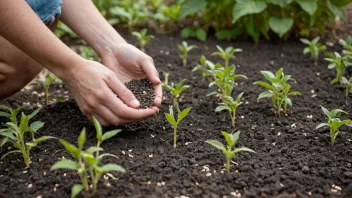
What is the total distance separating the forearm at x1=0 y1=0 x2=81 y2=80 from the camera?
92.4 inches

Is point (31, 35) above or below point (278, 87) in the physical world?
above

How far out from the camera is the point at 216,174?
2.29m

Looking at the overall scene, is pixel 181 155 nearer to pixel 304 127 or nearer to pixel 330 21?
pixel 304 127

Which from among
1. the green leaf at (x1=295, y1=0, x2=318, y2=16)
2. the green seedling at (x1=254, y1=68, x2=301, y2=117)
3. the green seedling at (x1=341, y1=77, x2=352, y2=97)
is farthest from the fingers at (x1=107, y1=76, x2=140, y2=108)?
the green leaf at (x1=295, y1=0, x2=318, y2=16)

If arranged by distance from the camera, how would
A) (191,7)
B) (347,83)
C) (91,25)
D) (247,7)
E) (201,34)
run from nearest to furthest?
1. (91,25)
2. (347,83)
3. (247,7)
4. (191,7)
5. (201,34)

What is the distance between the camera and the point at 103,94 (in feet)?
7.86

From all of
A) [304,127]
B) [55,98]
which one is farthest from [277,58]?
[55,98]

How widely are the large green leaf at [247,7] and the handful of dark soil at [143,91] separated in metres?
1.32

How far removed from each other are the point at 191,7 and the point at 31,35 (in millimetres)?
2123

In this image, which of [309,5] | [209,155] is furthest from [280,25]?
[209,155]

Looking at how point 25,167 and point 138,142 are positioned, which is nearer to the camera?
point 25,167

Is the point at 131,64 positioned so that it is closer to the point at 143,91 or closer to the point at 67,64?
the point at 143,91

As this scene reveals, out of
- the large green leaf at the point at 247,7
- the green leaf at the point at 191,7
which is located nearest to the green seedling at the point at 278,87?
the large green leaf at the point at 247,7

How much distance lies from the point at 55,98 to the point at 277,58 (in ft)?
5.50
